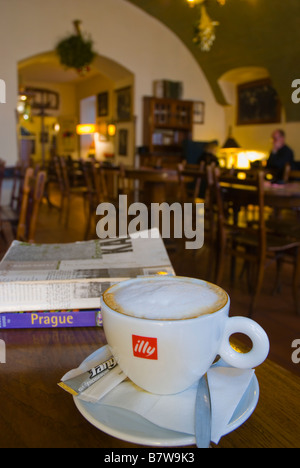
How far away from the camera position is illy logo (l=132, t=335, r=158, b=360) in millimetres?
365

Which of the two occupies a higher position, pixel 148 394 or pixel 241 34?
pixel 241 34

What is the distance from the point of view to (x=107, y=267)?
67 centimetres

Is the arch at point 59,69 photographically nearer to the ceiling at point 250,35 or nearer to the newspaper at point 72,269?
the ceiling at point 250,35

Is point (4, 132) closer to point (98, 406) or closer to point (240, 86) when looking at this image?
point (240, 86)

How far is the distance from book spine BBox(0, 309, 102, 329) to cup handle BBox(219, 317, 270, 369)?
0.22 m

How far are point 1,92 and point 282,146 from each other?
4.19 meters

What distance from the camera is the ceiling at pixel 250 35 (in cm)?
565

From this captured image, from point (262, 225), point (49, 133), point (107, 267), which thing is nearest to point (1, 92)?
point (262, 225)

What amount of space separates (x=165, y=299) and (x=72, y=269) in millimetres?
284

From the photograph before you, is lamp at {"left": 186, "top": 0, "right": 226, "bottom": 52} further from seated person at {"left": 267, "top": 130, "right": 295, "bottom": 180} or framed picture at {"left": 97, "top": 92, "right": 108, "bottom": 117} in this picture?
framed picture at {"left": 97, "top": 92, "right": 108, "bottom": 117}

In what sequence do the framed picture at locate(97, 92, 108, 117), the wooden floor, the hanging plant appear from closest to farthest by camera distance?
the wooden floor → the hanging plant → the framed picture at locate(97, 92, 108, 117)

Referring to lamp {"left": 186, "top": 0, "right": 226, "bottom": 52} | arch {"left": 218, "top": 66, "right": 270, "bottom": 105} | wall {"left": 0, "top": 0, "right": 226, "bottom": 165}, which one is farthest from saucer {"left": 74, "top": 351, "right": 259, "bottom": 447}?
arch {"left": 218, "top": 66, "right": 270, "bottom": 105}

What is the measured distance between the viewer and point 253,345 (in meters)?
0.39

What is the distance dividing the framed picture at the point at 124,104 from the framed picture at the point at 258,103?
212cm
